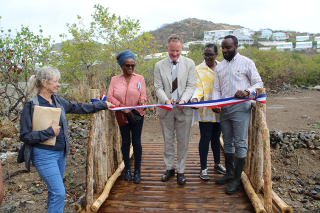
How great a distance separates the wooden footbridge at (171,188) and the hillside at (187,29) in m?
65.7

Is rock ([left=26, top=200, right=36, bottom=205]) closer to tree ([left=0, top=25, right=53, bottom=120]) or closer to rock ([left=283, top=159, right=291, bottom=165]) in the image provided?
tree ([left=0, top=25, right=53, bottom=120])

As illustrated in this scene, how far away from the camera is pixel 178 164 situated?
3.60 metres

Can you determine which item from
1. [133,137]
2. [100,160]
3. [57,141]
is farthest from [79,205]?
[133,137]

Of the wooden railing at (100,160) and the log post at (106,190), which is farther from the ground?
the wooden railing at (100,160)

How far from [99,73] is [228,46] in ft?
31.6

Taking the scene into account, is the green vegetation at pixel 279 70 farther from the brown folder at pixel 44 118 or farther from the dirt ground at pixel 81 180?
the brown folder at pixel 44 118

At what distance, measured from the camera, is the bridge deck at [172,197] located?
9.68 feet

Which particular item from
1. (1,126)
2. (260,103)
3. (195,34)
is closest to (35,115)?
(260,103)

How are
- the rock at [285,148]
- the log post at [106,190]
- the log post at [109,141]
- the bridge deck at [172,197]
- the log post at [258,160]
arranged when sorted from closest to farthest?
1. the log post at [106,190]
2. the bridge deck at [172,197]
3. the log post at [258,160]
4. the log post at [109,141]
5. the rock at [285,148]

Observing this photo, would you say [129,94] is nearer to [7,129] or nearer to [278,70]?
[7,129]

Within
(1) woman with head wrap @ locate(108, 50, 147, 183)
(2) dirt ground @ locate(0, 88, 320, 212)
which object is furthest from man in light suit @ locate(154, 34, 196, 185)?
(2) dirt ground @ locate(0, 88, 320, 212)

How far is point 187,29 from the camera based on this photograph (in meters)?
76.4

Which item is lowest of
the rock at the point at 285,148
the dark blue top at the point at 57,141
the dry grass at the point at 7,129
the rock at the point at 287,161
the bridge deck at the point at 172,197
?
the rock at the point at 287,161

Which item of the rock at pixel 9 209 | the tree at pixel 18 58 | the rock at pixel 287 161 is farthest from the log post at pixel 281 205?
the tree at pixel 18 58
